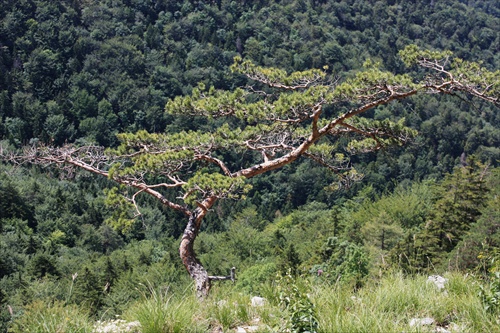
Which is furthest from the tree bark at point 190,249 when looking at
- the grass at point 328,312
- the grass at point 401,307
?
the grass at point 401,307

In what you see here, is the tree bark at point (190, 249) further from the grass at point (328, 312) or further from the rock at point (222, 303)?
the rock at point (222, 303)

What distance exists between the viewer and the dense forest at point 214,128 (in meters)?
27.4

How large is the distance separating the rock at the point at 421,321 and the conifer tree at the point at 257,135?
9.77ft

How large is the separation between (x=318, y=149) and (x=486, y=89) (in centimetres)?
232

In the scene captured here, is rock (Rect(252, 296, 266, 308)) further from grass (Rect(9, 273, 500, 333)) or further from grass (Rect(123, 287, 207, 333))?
grass (Rect(123, 287, 207, 333))

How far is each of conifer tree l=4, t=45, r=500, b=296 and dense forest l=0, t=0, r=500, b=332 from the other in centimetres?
60

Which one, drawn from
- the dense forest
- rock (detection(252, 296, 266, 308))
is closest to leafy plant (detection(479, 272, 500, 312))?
the dense forest

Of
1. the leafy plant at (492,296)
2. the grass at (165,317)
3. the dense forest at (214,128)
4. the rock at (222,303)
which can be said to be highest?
the leafy plant at (492,296)

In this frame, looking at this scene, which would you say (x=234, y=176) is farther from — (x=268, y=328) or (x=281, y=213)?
(x=281, y=213)

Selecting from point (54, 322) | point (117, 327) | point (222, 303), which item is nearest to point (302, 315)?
point (222, 303)

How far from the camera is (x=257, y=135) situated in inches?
302

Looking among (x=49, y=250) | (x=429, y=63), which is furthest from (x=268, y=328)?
(x=49, y=250)

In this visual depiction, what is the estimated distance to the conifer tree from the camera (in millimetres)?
6969

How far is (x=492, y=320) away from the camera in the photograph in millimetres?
4020
